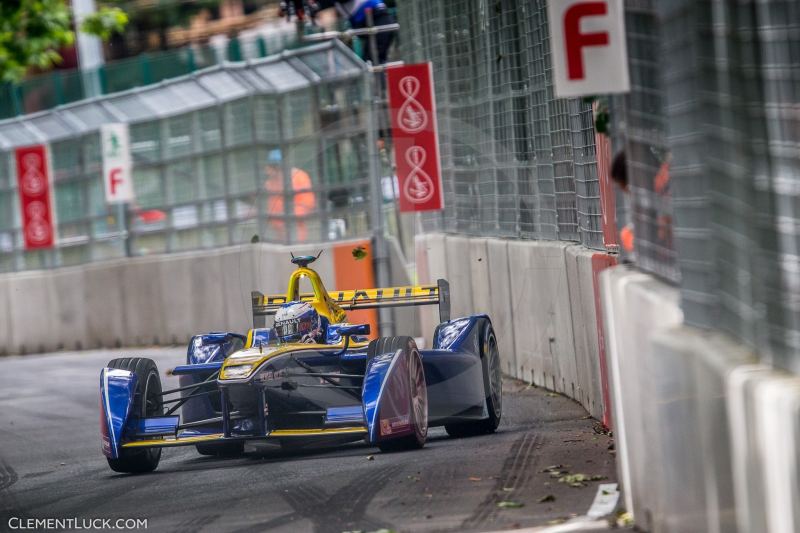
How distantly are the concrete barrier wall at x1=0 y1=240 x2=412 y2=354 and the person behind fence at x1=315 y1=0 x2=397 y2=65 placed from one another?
371 cm

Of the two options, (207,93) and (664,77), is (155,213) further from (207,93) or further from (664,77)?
(664,77)

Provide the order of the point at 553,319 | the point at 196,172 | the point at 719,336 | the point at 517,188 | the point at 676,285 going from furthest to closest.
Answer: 1. the point at 196,172
2. the point at 517,188
3. the point at 553,319
4. the point at 676,285
5. the point at 719,336

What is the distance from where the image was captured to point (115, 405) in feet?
36.1

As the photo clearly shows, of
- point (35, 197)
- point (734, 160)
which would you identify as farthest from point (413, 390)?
point (35, 197)

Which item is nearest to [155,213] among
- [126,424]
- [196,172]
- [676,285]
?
[196,172]

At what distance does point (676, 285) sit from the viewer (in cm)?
676

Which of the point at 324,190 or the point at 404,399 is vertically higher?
the point at 324,190

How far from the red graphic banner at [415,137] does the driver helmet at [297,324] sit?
4105 millimetres

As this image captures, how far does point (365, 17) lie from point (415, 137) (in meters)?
9.37

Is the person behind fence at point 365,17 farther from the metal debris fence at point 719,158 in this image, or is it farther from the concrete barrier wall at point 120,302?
the metal debris fence at point 719,158

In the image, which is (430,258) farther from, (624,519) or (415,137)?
(624,519)

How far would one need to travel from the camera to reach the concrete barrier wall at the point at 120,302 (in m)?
25.0

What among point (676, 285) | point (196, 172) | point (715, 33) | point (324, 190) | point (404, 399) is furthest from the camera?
point (196, 172)

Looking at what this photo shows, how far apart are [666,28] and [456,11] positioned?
430 inches
